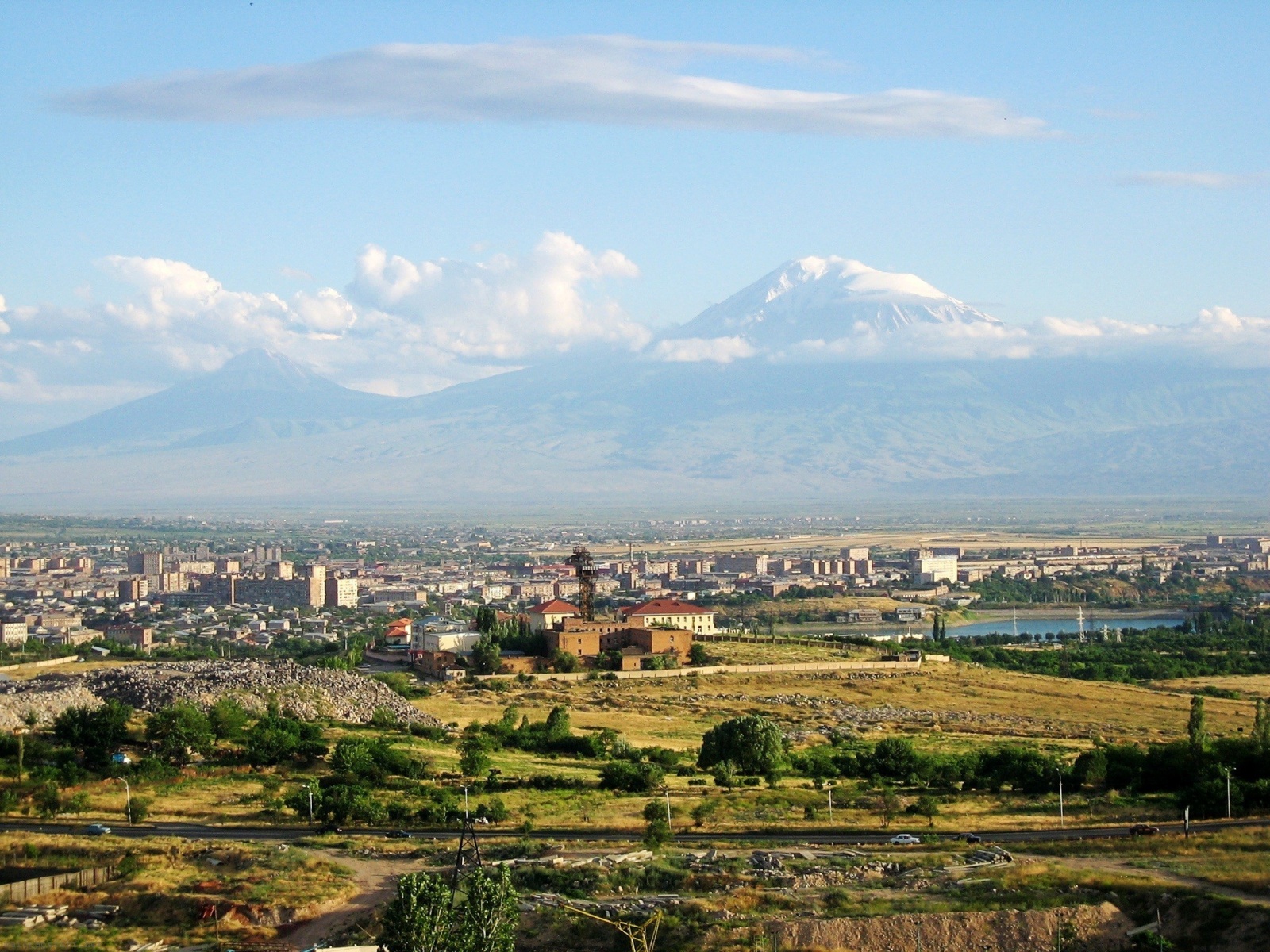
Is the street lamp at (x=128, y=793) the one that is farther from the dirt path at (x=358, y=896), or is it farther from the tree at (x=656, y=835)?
the tree at (x=656, y=835)

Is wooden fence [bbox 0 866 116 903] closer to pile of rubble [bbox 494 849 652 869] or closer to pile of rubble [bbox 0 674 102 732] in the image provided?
pile of rubble [bbox 494 849 652 869]

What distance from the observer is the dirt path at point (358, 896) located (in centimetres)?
2389

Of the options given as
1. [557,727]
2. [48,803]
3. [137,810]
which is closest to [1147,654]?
[557,727]

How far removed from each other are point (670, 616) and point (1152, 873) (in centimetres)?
4968

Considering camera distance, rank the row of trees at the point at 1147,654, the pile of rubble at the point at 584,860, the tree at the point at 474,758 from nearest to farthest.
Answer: the pile of rubble at the point at 584,860, the tree at the point at 474,758, the row of trees at the point at 1147,654

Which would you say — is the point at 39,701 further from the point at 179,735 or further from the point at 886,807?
the point at 886,807

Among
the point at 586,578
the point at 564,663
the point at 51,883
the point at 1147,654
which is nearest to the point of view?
Answer: the point at 51,883

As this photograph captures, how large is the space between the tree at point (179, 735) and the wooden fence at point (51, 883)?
1199 cm

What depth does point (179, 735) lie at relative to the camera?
3919 cm

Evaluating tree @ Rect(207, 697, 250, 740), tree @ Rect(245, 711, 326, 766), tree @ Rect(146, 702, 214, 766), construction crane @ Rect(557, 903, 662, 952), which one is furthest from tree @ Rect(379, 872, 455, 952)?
tree @ Rect(207, 697, 250, 740)

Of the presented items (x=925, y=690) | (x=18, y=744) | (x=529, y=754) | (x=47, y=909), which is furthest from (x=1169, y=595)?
(x=47, y=909)

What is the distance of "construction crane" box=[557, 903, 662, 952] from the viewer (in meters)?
22.1

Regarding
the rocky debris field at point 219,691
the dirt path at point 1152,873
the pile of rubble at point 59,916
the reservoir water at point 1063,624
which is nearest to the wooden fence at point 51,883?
the pile of rubble at point 59,916

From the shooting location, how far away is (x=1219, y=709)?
5681 centimetres
